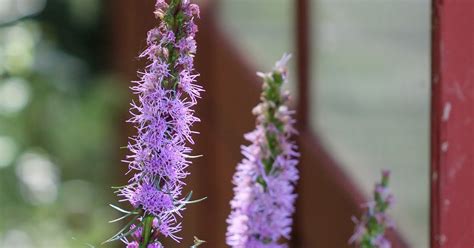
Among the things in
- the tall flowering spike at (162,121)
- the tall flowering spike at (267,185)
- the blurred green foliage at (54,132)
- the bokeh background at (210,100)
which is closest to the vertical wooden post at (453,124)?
the bokeh background at (210,100)

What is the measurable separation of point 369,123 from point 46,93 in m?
4.75

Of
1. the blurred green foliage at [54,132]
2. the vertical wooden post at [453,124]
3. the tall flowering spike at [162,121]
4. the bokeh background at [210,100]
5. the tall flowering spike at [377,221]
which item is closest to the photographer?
the tall flowering spike at [162,121]

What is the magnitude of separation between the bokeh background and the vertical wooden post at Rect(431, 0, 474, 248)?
0.25m

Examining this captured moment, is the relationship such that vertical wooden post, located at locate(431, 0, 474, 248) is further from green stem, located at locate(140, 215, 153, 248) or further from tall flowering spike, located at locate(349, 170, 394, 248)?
green stem, located at locate(140, 215, 153, 248)

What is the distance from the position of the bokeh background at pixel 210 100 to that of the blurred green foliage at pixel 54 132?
0.01m

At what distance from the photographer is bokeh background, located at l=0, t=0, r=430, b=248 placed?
247 centimetres

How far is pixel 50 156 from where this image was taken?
24.2ft

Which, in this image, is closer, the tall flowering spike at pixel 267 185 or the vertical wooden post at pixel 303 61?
the tall flowering spike at pixel 267 185

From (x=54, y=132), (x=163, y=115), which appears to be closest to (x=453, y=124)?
(x=163, y=115)

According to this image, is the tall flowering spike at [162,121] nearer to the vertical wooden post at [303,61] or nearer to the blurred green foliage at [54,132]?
the vertical wooden post at [303,61]

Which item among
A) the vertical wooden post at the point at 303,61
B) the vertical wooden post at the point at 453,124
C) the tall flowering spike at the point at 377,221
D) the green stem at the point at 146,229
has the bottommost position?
the green stem at the point at 146,229

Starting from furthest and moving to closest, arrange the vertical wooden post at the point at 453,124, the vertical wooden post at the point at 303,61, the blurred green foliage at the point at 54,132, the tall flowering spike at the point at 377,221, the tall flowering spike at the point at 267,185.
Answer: the blurred green foliage at the point at 54,132
the vertical wooden post at the point at 303,61
the vertical wooden post at the point at 453,124
the tall flowering spike at the point at 377,221
the tall flowering spike at the point at 267,185

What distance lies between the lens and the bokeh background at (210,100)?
8.11 ft

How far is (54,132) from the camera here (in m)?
7.37
